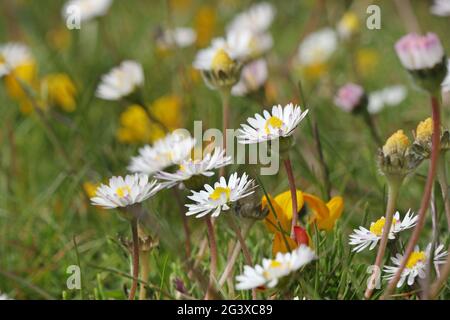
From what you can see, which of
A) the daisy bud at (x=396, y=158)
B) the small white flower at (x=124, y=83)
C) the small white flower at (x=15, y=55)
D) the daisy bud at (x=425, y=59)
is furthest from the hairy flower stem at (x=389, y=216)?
the small white flower at (x=15, y=55)

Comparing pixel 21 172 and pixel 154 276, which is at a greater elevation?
pixel 21 172

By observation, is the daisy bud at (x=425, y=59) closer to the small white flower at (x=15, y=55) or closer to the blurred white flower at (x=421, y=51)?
the blurred white flower at (x=421, y=51)

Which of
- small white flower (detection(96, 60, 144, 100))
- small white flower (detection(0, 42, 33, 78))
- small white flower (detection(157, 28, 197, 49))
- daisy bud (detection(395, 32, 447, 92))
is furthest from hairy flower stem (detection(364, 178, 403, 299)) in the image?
small white flower (detection(0, 42, 33, 78))

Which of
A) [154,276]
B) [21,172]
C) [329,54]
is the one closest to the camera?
[154,276]

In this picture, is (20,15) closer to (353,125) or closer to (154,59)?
(154,59)

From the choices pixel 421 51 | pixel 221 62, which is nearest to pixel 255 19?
pixel 221 62

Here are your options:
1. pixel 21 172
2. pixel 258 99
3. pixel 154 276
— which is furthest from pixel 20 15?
pixel 154 276
